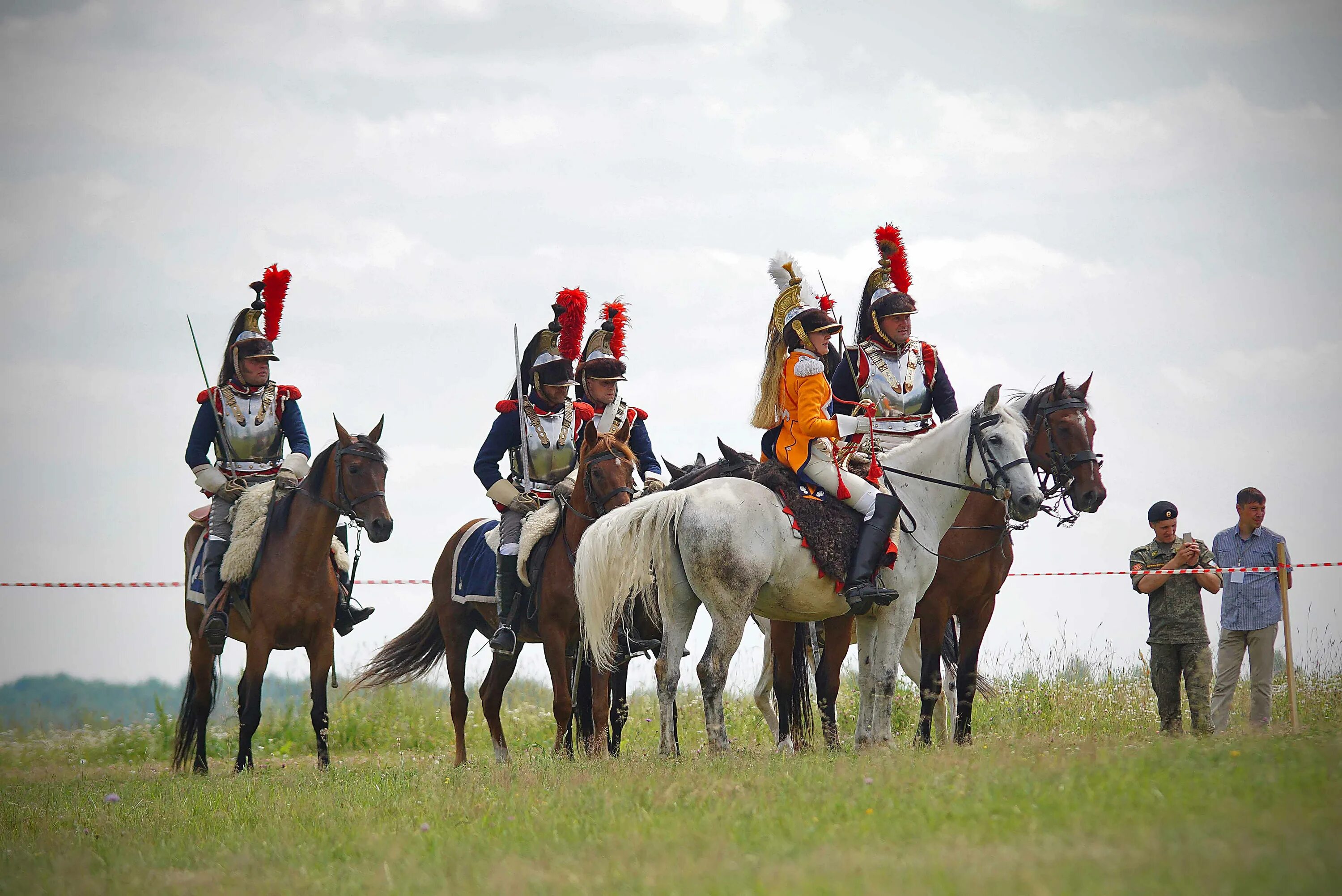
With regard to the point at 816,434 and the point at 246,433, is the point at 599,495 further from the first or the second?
the point at 246,433

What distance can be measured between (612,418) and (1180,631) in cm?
504

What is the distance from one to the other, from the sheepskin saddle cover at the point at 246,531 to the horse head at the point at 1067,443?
6.07 meters

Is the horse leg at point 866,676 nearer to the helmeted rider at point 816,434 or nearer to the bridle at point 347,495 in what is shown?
the helmeted rider at point 816,434

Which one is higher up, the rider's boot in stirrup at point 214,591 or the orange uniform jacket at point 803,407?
the orange uniform jacket at point 803,407

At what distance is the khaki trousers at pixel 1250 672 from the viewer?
10.8 m

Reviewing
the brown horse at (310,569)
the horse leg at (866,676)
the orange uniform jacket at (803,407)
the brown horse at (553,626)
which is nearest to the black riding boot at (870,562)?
the horse leg at (866,676)

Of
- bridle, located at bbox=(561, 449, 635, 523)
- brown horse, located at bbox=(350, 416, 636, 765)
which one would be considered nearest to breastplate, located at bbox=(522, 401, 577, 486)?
brown horse, located at bbox=(350, 416, 636, 765)

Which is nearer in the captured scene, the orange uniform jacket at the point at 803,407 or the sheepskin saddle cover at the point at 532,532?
the orange uniform jacket at the point at 803,407

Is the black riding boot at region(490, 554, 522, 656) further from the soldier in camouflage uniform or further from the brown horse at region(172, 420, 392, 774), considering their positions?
the soldier in camouflage uniform

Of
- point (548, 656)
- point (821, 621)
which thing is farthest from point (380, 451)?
point (821, 621)

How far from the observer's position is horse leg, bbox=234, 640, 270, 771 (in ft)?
36.7

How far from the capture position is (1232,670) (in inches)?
436

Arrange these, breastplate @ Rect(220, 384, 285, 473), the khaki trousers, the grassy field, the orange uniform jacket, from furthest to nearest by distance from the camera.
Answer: breastplate @ Rect(220, 384, 285, 473), the khaki trousers, the orange uniform jacket, the grassy field

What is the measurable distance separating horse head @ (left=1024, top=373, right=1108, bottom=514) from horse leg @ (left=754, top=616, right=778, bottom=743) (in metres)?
3.47
